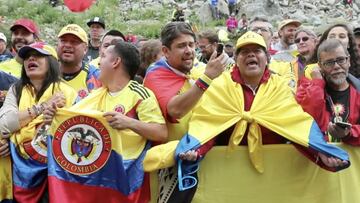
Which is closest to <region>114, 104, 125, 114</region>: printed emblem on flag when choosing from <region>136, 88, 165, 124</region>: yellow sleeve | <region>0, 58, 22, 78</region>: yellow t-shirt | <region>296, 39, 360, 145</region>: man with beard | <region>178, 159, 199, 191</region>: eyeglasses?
<region>136, 88, 165, 124</region>: yellow sleeve

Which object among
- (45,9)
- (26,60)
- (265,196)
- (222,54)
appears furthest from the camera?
(45,9)

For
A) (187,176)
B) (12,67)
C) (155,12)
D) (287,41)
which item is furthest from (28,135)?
(155,12)

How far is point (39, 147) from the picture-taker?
4953 millimetres

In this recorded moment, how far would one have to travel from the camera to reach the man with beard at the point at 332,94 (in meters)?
4.74

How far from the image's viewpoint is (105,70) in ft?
15.9

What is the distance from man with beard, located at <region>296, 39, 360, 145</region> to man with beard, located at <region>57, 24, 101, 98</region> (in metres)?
2.07

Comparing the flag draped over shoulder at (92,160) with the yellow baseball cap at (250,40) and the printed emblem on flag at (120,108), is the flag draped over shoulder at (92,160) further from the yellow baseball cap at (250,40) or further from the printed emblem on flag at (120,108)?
the yellow baseball cap at (250,40)

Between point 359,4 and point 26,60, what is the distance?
34943 mm

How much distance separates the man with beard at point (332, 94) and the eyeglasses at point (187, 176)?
99 centimetres

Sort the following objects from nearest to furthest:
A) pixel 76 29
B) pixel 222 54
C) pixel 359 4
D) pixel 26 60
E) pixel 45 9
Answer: pixel 222 54 < pixel 26 60 < pixel 76 29 < pixel 45 9 < pixel 359 4

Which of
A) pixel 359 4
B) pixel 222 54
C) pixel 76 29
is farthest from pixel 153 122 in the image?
pixel 359 4

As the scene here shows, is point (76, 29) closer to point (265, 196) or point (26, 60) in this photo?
Answer: point (26, 60)

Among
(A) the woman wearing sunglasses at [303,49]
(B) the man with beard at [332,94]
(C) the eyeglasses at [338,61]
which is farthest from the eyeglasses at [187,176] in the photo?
(A) the woman wearing sunglasses at [303,49]

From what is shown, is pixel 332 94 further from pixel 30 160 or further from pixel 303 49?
pixel 30 160
